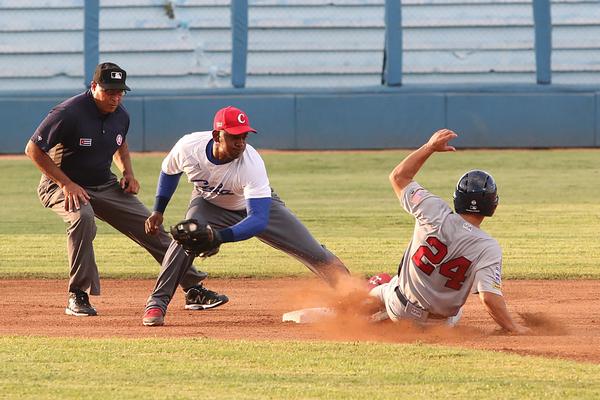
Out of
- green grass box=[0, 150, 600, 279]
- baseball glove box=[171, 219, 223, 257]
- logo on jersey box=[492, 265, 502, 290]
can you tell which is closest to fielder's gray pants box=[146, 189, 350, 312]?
baseball glove box=[171, 219, 223, 257]

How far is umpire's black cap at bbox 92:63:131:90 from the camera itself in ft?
25.6

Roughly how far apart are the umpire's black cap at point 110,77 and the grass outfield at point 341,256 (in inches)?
78.4

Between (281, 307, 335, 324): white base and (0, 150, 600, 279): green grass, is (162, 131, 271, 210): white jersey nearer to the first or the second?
(281, 307, 335, 324): white base

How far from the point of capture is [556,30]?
23.3 m

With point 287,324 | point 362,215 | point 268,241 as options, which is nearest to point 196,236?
point 268,241

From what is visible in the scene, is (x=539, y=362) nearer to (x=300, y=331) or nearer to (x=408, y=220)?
(x=300, y=331)

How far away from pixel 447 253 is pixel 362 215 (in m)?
6.92

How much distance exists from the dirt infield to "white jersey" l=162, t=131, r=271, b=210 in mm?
826

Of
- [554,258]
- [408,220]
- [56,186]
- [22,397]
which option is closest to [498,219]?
[408,220]

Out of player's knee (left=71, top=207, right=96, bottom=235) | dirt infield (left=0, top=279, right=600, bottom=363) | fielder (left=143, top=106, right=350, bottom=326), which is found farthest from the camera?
player's knee (left=71, top=207, right=96, bottom=235)

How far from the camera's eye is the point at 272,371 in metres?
5.63

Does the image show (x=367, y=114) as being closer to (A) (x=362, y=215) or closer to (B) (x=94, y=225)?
(A) (x=362, y=215)

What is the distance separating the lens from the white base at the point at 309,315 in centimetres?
743

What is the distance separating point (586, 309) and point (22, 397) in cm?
434
